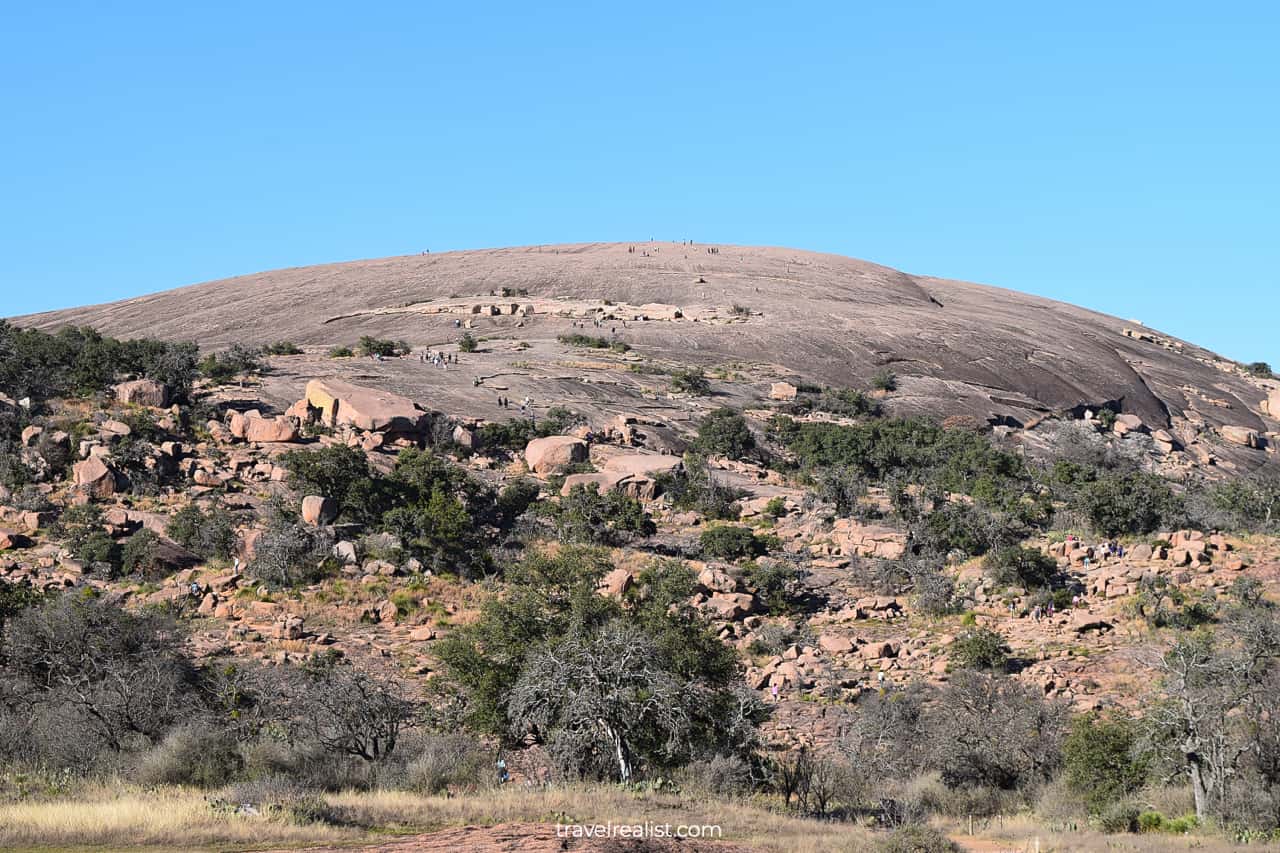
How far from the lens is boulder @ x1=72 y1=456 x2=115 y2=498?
3123cm

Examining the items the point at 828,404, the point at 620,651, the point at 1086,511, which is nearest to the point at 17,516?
the point at 620,651

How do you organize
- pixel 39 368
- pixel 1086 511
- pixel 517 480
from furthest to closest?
pixel 39 368
pixel 517 480
pixel 1086 511

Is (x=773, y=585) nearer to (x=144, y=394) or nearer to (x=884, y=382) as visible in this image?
(x=144, y=394)

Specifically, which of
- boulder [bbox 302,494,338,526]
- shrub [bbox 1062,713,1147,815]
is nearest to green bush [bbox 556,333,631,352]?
boulder [bbox 302,494,338,526]

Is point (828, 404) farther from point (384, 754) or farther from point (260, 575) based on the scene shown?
point (384, 754)

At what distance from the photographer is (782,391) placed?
5075cm

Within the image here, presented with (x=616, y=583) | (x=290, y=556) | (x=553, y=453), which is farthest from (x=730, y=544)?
(x=290, y=556)

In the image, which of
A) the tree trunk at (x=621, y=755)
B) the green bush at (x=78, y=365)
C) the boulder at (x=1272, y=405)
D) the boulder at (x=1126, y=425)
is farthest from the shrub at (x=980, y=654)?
the boulder at (x=1272, y=405)

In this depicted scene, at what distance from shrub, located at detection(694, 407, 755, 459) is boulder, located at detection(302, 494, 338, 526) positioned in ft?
46.4

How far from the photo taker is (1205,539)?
2884cm

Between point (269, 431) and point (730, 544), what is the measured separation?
1486cm

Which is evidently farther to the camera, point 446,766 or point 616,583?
point 616,583

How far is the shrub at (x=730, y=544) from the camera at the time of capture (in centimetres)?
3106

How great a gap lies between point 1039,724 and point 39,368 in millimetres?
32789
